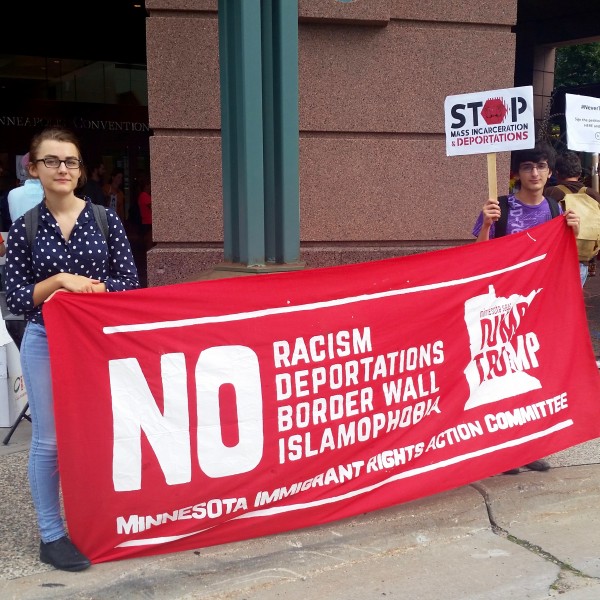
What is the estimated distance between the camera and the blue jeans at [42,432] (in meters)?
3.32

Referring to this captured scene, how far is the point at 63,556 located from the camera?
3332 millimetres

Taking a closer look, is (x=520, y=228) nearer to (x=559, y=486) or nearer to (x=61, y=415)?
(x=559, y=486)

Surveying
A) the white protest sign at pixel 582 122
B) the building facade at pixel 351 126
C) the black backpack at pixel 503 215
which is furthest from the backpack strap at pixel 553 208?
the building facade at pixel 351 126

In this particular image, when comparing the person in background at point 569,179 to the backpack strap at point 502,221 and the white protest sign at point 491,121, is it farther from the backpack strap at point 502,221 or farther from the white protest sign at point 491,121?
the white protest sign at point 491,121

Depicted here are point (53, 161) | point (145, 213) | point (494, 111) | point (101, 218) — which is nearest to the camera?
point (53, 161)

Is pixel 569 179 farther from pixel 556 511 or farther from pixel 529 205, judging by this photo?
pixel 556 511

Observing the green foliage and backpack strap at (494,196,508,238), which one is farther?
the green foliage

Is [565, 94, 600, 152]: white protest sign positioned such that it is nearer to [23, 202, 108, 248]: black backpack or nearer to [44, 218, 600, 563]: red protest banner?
[44, 218, 600, 563]: red protest banner

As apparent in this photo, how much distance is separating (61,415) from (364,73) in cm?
442

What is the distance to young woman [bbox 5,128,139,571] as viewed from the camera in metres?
3.29

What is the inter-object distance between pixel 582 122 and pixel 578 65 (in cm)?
3207

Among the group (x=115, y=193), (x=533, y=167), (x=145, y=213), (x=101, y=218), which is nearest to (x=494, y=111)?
(x=533, y=167)

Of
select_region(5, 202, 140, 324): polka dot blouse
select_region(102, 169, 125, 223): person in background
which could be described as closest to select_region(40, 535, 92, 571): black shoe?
select_region(5, 202, 140, 324): polka dot blouse

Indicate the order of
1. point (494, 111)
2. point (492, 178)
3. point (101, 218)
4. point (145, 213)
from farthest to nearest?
point (145, 213) < point (494, 111) < point (492, 178) < point (101, 218)
